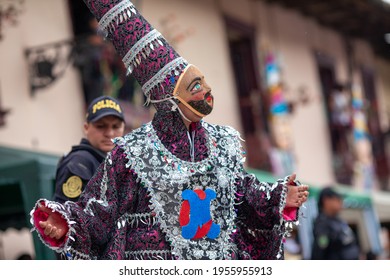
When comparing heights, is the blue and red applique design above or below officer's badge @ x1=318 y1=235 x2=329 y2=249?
below

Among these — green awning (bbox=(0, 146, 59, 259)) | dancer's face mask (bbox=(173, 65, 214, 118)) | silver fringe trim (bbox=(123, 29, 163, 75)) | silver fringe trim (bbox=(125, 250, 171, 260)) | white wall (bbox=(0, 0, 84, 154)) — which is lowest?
silver fringe trim (bbox=(125, 250, 171, 260))

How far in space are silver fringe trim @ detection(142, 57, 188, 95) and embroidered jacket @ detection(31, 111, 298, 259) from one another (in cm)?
11

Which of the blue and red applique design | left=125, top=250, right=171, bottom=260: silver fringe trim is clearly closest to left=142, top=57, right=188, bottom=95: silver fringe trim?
the blue and red applique design

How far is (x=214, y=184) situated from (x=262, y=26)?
1128 centimetres

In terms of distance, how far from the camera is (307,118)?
50.3ft

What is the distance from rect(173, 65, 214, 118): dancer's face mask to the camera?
3.44m

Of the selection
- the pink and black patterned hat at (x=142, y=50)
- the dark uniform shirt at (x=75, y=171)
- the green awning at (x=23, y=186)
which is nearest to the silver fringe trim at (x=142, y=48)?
the pink and black patterned hat at (x=142, y=50)

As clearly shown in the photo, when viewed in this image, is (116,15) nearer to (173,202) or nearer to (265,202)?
(173,202)

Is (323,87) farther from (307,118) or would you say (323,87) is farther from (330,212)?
(330,212)

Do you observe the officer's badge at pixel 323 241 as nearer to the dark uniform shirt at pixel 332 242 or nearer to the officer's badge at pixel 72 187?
the dark uniform shirt at pixel 332 242

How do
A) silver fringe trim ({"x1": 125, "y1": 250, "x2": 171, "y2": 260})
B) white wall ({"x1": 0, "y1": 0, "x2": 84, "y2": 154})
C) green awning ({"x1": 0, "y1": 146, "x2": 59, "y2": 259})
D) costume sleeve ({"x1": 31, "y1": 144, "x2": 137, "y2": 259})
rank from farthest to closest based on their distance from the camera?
white wall ({"x1": 0, "y1": 0, "x2": 84, "y2": 154}), green awning ({"x1": 0, "y1": 146, "x2": 59, "y2": 259}), silver fringe trim ({"x1": 125, "y1": 250, "x2": 171, "y2": 260}), costume sleeve ({"x1": 31, "y1": 144, "x2": 137, "y2": 259})

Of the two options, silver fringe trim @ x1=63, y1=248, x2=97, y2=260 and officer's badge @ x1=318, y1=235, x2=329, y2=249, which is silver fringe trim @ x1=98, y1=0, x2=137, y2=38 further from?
officer's badge @ x1=318, y1=235, x2=329, y2=249

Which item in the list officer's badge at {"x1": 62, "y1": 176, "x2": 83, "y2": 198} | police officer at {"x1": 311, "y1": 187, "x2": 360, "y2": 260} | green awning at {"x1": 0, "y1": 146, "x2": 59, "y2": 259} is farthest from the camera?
green awning at {"x1": 0, "y1": 146, "x2": 59, "y2": 259}
